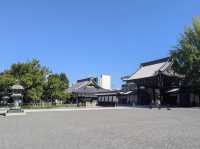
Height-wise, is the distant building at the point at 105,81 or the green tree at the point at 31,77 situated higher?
the distant building at the point at 105,81

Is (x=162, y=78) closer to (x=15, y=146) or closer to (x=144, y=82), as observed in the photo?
(x=144, y=82)

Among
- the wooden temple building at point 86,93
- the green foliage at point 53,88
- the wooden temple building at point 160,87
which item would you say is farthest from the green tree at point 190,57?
the wooden temple building at point 86,93

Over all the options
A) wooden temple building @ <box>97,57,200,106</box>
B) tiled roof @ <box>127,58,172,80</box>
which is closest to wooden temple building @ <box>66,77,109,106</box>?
wooden temple building @ <box>97,57,200,106</box>

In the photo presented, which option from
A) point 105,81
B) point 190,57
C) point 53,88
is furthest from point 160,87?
point 105,81

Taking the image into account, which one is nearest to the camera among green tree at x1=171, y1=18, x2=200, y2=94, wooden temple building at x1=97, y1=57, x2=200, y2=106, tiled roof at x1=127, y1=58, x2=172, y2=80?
green tree at x1=171, y1=18, x2=200, y2=94

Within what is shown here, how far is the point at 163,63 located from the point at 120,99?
12754mm

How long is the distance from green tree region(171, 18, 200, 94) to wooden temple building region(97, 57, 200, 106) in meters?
4.37

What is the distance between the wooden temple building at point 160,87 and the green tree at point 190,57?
4.37 m

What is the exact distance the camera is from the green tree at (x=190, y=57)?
119 ft

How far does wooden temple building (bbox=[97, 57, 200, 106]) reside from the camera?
142 feet

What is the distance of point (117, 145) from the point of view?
8.23 m

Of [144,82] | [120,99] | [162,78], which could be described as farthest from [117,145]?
[120,99]

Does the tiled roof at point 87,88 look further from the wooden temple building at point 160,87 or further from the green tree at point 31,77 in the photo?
the green tree at point 31,77

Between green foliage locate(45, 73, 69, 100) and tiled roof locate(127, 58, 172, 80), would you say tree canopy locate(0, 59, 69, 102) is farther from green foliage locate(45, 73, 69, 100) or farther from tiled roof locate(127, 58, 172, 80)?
tiled roof locate(127, 58, 172, 80)
